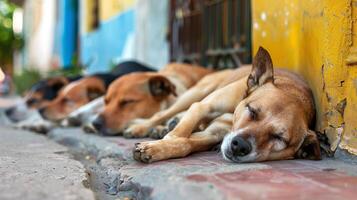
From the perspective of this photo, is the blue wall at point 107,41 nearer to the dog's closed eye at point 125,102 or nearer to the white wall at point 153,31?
the white wall at point 153,31

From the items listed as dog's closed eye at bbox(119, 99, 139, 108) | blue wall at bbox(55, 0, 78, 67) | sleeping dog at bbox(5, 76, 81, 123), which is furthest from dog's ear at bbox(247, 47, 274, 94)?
blue wall at bbox(55, 0, 78, 67)

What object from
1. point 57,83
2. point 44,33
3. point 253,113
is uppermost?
point 253,113

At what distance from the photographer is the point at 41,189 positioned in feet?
8.04

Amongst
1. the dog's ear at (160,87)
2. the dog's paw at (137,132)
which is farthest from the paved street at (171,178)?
the dog's ear at (160,87)

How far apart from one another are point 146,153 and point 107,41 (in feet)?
28.3

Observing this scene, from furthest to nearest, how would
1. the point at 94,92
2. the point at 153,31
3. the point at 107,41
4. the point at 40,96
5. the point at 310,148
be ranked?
the point at 107,41, the point at 153,31, the point at 40,96, the point at 94,92, the point at 310,148

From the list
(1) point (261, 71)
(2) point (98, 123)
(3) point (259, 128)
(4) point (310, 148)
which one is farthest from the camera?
(2) point (98, 123)

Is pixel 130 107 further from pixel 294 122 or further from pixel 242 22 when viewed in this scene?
pixel 294 122

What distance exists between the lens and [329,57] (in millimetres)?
3305

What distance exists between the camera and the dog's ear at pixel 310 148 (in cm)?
324

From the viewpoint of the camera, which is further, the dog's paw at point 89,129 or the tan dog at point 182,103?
the dog's paw at point 89,129

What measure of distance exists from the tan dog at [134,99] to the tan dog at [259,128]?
49.7 inches

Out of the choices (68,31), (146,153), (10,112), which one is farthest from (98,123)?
(68,31)

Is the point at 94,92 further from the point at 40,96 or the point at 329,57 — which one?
the point at 329,57
